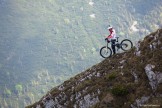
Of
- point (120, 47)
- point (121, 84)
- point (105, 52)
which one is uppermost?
point (120, 47)

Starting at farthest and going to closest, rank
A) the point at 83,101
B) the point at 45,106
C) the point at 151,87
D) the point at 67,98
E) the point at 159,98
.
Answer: the point at 45,106 < the point at 67,98 < the point at 83,101 < the point at 151,87 < the point at 159,98

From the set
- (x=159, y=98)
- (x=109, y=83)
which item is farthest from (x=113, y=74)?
(x=159, y=98)

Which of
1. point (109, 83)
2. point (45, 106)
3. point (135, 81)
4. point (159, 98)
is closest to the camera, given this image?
point (159, 98)

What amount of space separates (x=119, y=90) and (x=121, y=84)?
1266 millimetres

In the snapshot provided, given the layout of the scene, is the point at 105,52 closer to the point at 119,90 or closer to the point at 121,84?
the point at 121,84

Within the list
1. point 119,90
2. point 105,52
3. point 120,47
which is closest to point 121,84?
point 119,90

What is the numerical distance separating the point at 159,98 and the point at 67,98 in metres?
15.2

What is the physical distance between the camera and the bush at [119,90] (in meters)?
28.5

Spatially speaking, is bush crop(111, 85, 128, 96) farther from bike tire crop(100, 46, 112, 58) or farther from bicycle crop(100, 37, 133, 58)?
bike tire crop(100, 46, 112, 58)

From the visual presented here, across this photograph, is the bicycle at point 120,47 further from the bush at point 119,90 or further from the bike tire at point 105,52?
the bush at point 119,90

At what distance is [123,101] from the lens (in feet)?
92.0

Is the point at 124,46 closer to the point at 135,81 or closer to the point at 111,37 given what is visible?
the point at 111,37

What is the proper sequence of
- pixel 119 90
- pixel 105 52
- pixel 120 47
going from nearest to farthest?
pixel 119 90 < pixel 120 47 < pixel 105 52

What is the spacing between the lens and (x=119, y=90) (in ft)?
94.7
